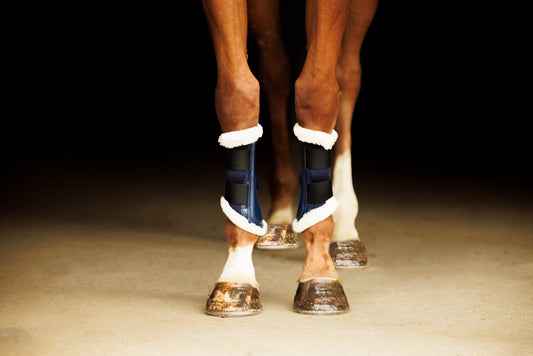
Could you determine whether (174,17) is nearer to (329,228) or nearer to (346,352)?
(329,228)

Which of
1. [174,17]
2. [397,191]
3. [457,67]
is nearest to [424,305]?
[397,191]

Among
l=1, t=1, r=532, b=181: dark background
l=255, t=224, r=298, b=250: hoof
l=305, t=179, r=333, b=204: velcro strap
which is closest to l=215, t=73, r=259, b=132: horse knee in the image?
l=305, t=179, r=333, b=204: velcro strap

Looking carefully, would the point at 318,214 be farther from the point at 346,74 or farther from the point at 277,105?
the point at 277,105

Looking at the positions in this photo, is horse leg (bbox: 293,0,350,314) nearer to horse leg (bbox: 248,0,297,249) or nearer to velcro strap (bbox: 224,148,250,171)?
velcro strap (bbox: 224,148,250,171)

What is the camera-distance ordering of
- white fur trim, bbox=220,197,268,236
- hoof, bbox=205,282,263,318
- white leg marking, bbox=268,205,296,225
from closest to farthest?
hoof, bbox=205,282,263,318, white fur trim, bbox=220,197,268,236, white leg marking, bbox=268,205,296,225

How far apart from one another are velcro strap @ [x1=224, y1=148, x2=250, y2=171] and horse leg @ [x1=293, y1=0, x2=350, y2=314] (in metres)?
0.17

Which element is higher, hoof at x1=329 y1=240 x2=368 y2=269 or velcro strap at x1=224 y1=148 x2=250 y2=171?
velcro strap at x1=224 y1=148 x2=250 y2=171

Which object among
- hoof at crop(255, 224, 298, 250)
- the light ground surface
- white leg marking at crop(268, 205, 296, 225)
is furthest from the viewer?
white leg marking at crop(268, 205, 296, 225)

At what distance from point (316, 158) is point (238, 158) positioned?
23cm

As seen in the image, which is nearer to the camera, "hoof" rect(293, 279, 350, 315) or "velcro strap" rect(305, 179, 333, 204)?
"hoof" rect(293, 279, 350, 315)

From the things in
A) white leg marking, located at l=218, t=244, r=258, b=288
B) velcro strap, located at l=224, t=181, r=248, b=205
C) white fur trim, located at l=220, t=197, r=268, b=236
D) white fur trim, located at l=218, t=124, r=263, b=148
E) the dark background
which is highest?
white fur trim, located at l=218, t=124, r=263, b=148

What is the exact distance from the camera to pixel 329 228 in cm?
241

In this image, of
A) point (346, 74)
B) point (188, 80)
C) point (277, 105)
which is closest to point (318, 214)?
point (346, 74)

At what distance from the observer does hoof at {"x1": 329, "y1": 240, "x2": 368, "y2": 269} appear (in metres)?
2.92
